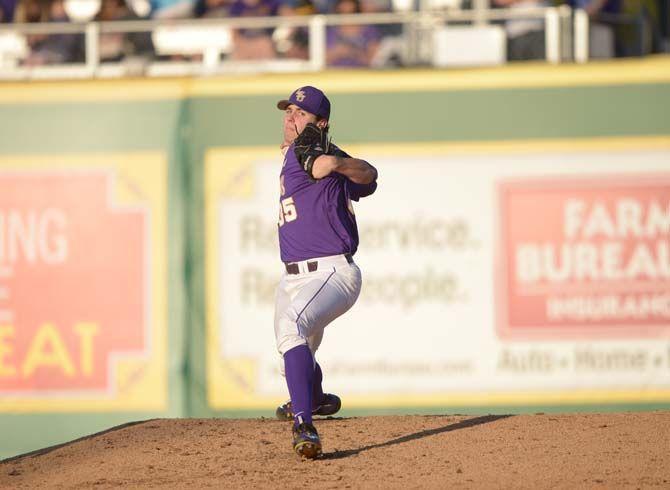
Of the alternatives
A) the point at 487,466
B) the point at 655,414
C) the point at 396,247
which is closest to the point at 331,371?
the point at 396,247

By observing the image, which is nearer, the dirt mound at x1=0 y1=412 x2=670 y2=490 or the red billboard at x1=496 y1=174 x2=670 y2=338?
the dirt mound at x1=0 y1=412 x2=670 y2=490

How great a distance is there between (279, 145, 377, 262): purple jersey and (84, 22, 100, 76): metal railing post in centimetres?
419

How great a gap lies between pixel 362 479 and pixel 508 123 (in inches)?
178

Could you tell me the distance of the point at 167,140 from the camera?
1043 centimetres

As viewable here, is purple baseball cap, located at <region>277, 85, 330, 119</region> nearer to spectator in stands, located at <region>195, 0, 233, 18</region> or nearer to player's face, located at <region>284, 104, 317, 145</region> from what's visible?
player's face, located at <region>284, 104, 317, 145</region>

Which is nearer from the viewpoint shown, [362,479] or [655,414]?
[362,479]

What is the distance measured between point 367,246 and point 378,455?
3.30 m

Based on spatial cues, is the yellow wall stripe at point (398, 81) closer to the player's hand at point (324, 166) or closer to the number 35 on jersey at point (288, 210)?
the number 35 on jersey at point (288, 210)

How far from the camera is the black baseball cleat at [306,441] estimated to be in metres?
6.66

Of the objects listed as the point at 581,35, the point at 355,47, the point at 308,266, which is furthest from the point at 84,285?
the point at 581,35

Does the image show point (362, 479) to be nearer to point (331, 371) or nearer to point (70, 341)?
point (331, 371)

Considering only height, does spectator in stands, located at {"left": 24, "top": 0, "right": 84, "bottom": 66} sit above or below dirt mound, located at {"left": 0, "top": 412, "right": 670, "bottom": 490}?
above

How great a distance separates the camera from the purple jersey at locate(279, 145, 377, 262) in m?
7.08

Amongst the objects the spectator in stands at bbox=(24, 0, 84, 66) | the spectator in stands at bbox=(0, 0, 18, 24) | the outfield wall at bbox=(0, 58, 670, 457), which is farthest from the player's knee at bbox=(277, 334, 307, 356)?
the spectator in stands at bbox=(0, 0, 18, 24)
